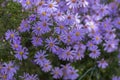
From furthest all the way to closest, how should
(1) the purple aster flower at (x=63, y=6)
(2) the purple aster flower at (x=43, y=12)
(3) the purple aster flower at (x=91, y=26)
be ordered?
(3) the purple aster flower at (x=91, y=26)
(1) the purple aster flower at (x=63, y=6)
(2) the purple aster flower at (x=43, y=12)

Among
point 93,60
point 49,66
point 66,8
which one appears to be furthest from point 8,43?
point 93,60

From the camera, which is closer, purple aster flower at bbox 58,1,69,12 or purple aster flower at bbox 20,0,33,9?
purple aster flower at bbox 20,0,33,9

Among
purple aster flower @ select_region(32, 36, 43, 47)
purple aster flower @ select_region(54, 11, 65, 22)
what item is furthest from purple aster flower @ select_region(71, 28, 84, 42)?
purple aster flower @ select_region(32, 36, 43, 47)

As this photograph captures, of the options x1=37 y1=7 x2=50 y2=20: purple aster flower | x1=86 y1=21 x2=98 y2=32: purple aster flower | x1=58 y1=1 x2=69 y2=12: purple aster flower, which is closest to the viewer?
x1=37 y1=7 x2=50 y2=20: purple aster flower

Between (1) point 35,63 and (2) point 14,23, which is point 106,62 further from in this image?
(2) point 14,23

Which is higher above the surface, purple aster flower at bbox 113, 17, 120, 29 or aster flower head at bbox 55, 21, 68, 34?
aster flower head at bbox 55, 21, 68, 34

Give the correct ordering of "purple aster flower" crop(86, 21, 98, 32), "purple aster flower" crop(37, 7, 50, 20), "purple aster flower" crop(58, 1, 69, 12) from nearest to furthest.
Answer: "purple aster flower" crop(37, 7, 50, 20) < "purple aster flower" crop(58, 1, 69, 12) < "purple aster flower" crop(86, 21, 98, 32)

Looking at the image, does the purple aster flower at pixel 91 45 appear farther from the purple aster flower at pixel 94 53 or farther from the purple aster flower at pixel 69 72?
the purple aster flower at pixel 69 72

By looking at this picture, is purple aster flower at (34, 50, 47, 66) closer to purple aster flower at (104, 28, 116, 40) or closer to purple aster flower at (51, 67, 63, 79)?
purple aster flower at (51, 67, 63, 79)

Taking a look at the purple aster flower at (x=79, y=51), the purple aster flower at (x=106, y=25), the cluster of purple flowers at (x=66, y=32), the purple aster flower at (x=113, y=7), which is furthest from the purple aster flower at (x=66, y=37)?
the purple aster flower at (x=113, y=7)
